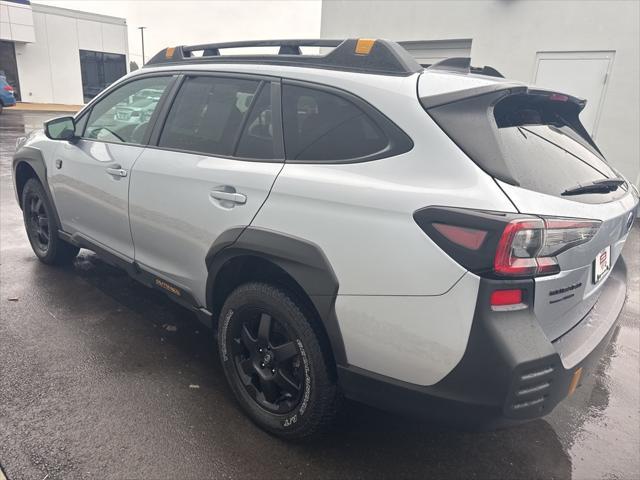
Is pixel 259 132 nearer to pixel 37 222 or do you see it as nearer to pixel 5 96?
pixel 37 222

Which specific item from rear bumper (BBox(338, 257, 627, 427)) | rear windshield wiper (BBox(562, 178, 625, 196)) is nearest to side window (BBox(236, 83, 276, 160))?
rear bumper (BBox(338, 257, 627, 427))

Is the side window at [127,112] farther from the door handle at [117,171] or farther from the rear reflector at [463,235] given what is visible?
the rear reflector at [463,235]

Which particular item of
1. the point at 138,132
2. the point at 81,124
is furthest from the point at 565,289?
the point at 81,124

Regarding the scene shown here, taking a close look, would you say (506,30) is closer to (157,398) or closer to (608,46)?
(608,46)

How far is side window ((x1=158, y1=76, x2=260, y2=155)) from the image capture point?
261 cm

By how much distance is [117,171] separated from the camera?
10.5 ft

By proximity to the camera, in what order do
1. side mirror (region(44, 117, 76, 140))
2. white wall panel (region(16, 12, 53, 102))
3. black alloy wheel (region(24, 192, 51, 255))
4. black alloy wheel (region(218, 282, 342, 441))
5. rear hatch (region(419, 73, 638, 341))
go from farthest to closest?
white wall panel (region(16, 12, 53, 102)) → black alloy wheel (region(24, 192, 51, 255)) → side mirror (region(44, 117, 76, 140)) → black alloy wheel (region(218, 282, 342, 441)) → rear hatch (region(419, 73, 638, 341))

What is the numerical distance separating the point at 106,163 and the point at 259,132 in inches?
57.0

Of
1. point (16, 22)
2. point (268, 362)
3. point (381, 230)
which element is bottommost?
point (268, 362)

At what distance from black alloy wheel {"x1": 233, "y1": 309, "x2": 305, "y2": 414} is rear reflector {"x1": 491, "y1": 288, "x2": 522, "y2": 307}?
3.07 ft

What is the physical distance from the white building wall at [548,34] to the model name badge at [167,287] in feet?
25.9

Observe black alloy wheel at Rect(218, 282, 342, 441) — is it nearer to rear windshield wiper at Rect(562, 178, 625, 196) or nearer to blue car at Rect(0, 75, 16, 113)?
rear windshield wiper at Rect(562, 178, 625, 196)

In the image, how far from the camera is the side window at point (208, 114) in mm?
2613

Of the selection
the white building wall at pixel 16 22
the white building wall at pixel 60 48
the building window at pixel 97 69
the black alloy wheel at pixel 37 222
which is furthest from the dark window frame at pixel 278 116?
the building window at pixel 97 69
